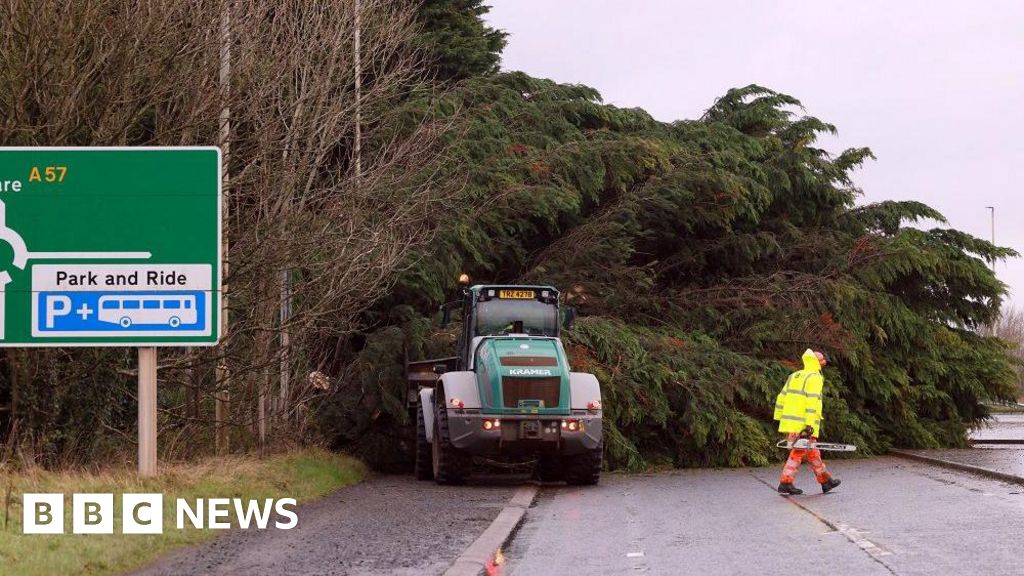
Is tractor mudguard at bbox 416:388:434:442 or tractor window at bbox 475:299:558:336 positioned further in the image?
tractor window at bbox 475:299:558:336

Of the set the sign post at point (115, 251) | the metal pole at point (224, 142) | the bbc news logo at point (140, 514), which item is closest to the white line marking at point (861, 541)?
the bbc news logo at point (140, 514)

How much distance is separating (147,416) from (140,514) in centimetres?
258

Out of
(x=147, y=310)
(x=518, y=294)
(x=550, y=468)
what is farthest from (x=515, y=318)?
(x=147, y=310)

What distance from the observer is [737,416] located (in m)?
24.8

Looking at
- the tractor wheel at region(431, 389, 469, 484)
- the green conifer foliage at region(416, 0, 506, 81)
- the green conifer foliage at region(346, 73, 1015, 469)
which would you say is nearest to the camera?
the tractor wheel at region(431, 389, 469, 484)

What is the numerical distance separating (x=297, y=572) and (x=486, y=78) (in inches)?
825

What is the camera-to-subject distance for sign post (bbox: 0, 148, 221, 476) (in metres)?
15.1

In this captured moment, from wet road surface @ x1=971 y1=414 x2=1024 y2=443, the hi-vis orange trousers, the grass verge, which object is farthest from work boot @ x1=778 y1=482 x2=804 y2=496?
wet road surface @ x1=971 y1=414 x2=1024 y2=443

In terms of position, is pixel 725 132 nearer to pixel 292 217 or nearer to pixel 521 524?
pixel 292 217

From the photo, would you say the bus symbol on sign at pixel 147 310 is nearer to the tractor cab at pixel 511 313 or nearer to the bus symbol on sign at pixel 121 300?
the bus symbol on sign at pixel 121 300

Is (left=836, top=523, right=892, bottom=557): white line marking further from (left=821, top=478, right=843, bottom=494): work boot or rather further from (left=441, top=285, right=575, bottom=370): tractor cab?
(left=441, top=285, right=575, bottom=370): tractor cab

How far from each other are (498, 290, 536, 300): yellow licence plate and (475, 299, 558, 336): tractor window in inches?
2.6

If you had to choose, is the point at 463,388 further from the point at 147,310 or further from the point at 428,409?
the point at 147,310

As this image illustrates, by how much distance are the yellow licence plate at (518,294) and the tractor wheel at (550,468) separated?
2588 millimetres
